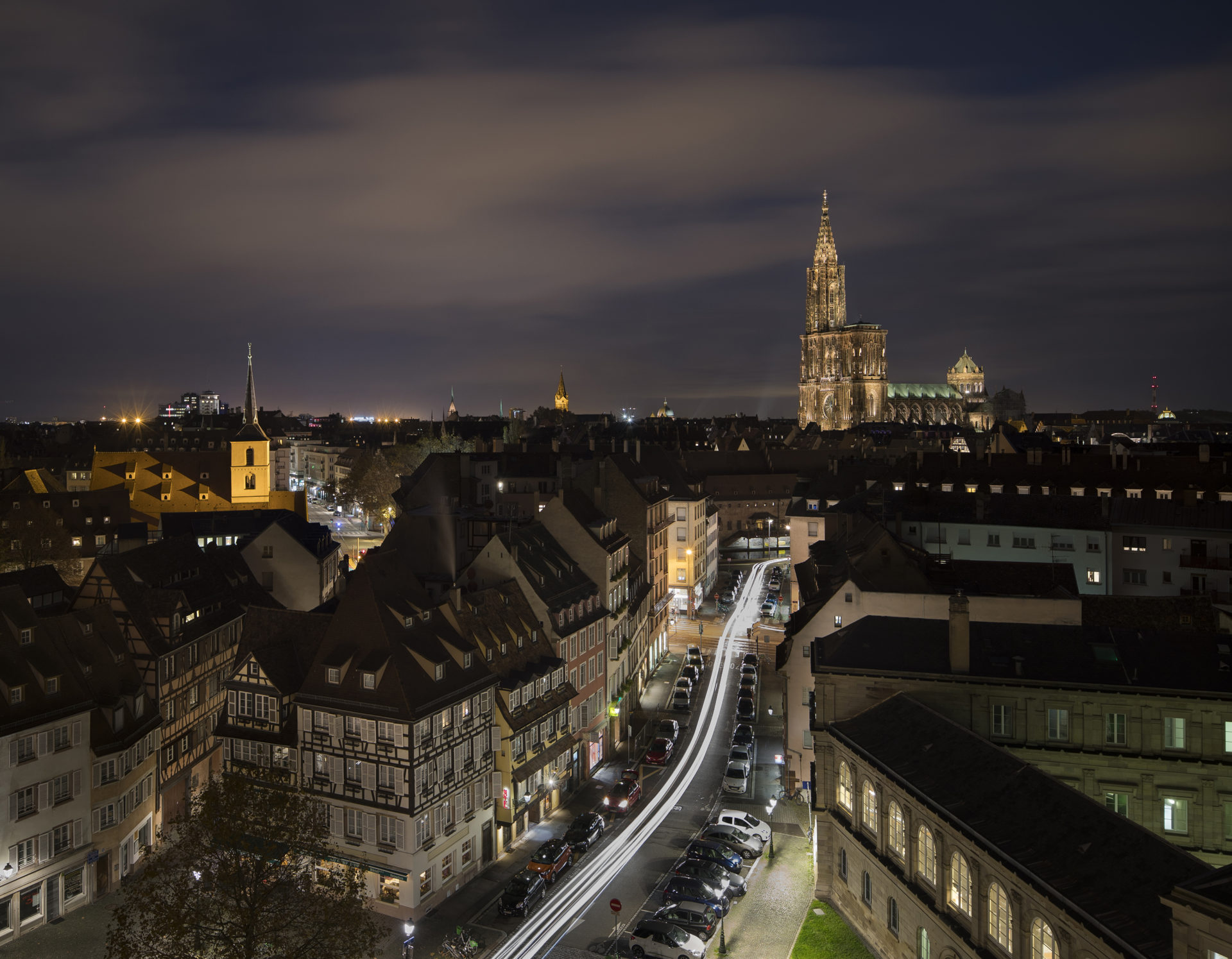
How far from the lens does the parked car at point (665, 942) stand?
112ft

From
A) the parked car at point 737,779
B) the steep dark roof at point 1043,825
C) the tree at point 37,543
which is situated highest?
the tree at point 37,543

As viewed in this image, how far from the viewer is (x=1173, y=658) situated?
36.4 meters

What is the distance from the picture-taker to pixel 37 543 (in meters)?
70.4

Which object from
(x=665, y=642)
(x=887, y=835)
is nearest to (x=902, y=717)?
(x=887, y=835)

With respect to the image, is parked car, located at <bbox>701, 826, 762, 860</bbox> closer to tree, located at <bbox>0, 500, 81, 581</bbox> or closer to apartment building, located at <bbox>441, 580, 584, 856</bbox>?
apartment building, located at <bbox>441, 580, 584, 856</bbox>

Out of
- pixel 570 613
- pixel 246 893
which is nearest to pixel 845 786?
pixel 570 613

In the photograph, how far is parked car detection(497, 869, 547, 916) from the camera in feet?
Answer: 124

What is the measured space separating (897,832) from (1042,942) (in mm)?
8249

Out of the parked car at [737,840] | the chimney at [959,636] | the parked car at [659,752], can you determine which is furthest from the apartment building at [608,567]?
the chimney at [959,636]

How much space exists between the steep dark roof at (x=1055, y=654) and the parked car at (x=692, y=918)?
10643mm

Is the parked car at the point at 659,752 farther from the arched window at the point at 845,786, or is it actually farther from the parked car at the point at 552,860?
the arched window at the point at 845,786

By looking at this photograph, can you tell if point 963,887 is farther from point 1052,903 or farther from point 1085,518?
point 1085,518

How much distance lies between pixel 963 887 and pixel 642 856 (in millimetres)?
17506

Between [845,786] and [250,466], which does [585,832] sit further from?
[250,466]
